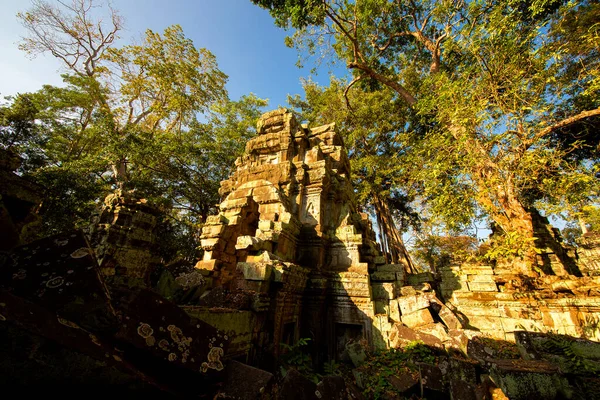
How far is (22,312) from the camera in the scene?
3.08 ft

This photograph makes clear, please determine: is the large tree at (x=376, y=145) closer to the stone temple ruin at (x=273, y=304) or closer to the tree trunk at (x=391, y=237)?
the tree trunk at (x=391, y=237)

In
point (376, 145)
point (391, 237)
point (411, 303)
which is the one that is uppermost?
point (376, 145)

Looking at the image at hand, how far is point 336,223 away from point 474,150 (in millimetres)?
4313

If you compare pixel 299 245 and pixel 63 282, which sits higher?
pixel 299 245

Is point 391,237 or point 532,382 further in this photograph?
point 391,237

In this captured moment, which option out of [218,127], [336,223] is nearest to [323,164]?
[336,223]

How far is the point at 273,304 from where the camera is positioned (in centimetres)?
401

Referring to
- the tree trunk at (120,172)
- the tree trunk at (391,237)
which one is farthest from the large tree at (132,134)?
the tree trunk at (391,237)

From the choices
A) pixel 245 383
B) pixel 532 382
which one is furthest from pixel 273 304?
pixel 532 382

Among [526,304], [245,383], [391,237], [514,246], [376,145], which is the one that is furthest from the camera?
[376,145]

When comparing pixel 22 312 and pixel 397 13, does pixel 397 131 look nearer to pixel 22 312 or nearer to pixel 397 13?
pixel 397 13

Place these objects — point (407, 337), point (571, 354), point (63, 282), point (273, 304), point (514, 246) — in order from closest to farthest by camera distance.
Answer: point (63, 282)
point (571, 354)
point (273, 304)
point (407, 337)
point (514, 246)

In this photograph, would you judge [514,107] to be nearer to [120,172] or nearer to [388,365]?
[388,365]

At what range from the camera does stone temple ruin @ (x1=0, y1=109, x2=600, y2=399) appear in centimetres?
125
